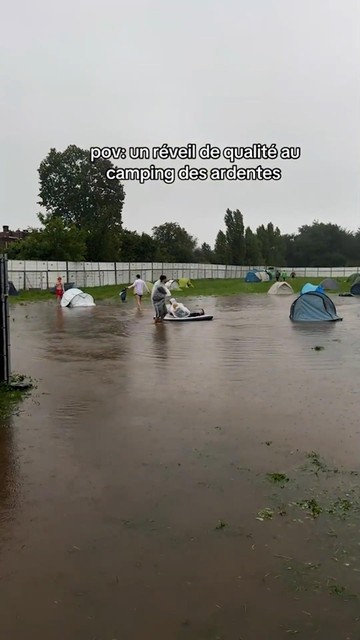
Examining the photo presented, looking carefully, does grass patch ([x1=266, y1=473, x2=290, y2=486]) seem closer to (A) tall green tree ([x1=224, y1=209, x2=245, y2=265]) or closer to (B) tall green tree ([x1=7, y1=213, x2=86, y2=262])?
(B) tall green tree ([x1=7, y1=213, x2=86, y2=262])

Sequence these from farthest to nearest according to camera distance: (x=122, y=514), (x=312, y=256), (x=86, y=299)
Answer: (x=312, y=256), (x=86, y=299), (x=122, y=514)

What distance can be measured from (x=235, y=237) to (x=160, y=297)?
73.9 meters

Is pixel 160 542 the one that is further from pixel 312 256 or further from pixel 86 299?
pixel 312 256

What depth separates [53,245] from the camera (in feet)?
165

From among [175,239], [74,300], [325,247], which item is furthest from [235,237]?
[74,300]

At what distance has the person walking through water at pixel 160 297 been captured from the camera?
19.8 metres

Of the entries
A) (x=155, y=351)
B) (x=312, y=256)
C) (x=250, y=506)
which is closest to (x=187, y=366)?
(x=155, y=351)

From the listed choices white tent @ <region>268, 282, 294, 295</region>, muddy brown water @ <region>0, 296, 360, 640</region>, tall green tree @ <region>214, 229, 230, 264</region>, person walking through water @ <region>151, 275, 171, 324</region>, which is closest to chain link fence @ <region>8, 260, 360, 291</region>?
white tent @ <region>268, 282, 294, 295</region>

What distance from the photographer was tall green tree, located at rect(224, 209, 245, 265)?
301 feet

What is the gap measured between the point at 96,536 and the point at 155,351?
9.46 meters

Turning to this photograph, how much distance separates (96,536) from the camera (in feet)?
13.8

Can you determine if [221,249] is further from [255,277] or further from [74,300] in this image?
[74,300]

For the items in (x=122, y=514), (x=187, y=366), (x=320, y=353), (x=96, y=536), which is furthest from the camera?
(x=320, y=353)

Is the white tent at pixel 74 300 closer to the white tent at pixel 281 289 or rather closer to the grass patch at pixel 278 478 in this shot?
the white tent at pixel 281 289
